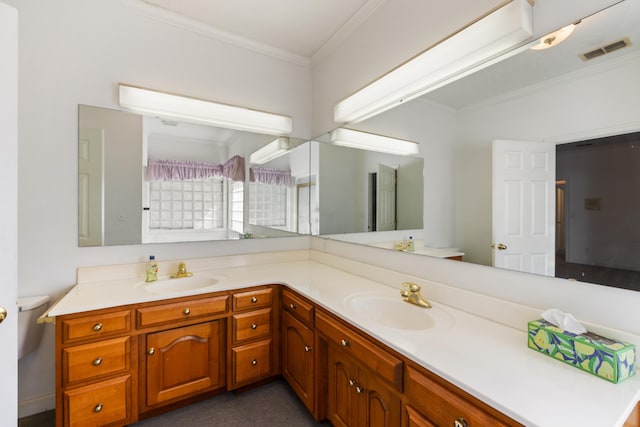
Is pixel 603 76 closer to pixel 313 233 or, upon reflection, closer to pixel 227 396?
pixel 313 233

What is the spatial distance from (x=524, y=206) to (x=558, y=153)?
9.7 inches

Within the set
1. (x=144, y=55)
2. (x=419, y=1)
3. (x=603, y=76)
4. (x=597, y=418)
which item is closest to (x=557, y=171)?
(x=603, y=76)

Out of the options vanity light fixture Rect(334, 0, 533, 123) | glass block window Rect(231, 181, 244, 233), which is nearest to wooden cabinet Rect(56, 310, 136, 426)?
glass block window Rect(231, 181, 244, 233)

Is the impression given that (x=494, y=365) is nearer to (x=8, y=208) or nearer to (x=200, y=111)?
(x=8, y=208)

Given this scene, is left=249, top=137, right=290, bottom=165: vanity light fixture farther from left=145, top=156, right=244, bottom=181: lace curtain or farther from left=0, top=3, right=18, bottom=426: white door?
left=0, top=3, right=18, bottom=426: white door

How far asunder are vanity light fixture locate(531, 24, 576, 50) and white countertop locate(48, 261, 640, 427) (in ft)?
3.86

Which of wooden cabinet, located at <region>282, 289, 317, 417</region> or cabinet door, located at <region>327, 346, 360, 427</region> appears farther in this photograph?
wooden cabinet, located at <region>282, 289, 317, 417</region>

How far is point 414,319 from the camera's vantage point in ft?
4.61

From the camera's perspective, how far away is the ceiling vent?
932 millimetres

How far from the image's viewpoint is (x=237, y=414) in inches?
67.1

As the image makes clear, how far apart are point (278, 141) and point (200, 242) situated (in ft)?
3.69

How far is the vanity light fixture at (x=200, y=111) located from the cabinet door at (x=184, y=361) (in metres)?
A: 1.51

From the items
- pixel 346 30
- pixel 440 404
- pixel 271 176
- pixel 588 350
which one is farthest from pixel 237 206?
pixel 588 350

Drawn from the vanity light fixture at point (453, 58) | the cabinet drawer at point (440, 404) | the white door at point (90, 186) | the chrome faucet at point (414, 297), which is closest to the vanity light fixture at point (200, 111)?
the white door at point (90, 186)
